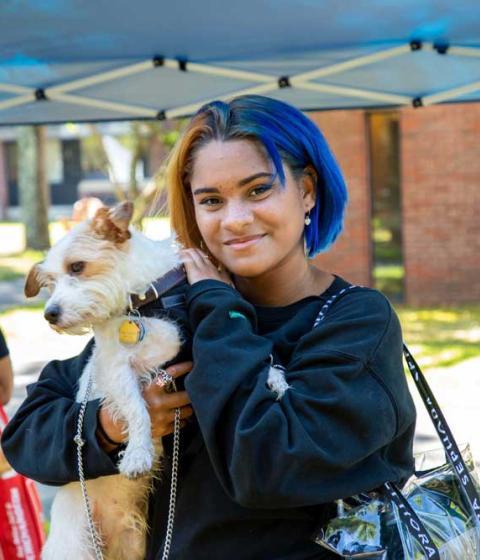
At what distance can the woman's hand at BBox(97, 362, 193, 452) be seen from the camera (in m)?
2.31

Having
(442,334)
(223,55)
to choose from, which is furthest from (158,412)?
(442,334)

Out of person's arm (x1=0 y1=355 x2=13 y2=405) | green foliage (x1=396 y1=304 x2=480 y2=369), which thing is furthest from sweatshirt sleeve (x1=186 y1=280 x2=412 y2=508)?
green foliage (x1=396 y1=304 x2=480 y2=369)

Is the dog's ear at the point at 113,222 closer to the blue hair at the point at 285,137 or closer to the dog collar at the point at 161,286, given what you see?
the dog collar at the point at 161,286

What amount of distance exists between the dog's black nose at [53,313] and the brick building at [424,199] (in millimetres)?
13104

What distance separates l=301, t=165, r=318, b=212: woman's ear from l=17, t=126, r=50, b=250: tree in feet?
67.0

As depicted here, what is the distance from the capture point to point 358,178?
1546 cm

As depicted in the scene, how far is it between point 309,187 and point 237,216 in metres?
0.28

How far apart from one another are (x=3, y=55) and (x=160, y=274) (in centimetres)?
232

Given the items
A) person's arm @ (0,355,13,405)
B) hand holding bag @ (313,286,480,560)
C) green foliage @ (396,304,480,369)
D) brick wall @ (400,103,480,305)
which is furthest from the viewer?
brick wall @ (400,103,480,305)

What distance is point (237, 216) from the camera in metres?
2.24

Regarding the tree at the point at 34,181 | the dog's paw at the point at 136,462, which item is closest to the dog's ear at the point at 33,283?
the dog's paw at the point at 136,462

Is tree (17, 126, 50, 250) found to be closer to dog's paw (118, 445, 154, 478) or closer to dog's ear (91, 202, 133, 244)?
dog's ear (91, 202, 133, 244)

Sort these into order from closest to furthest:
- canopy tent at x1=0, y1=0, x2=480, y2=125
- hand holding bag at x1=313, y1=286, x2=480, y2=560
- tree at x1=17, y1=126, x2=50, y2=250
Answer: hand holding bag at x1=313, y1=286, x2=480, y2=560 < canopy tent at x1=0, y1=0, x2=480, y2=125 < tree at x1=17, y1=126, x2=50, y2=250

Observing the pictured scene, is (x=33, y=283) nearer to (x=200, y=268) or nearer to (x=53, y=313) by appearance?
(x=53, y=313)
